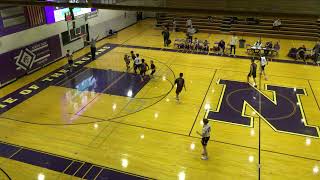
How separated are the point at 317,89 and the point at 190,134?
8.27 m

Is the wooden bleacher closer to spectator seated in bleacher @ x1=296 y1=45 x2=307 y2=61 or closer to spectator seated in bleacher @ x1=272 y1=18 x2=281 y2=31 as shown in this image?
spectator seated in bleacher @ x1=272 y1=18 x2=281 y2=31

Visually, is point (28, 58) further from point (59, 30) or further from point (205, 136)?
point (205, 136)

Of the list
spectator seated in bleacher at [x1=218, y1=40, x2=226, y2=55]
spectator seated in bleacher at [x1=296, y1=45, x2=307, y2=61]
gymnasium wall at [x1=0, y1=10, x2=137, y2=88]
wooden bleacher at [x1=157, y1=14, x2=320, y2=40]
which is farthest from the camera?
wooden bleacher at [x1=157, y1=14, x2=320, y2=40]

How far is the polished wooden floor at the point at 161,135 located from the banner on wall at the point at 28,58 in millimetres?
568

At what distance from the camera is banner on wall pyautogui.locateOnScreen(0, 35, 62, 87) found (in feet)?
52.0

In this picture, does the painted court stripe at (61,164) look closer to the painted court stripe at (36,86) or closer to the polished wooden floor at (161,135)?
the polished wooden floor at (161,135)

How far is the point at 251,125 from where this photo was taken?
38.9 feet

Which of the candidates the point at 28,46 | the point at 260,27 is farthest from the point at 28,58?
the point at 260,27

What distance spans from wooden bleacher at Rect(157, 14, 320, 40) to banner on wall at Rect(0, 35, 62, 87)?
1273 cm

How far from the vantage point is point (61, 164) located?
31.7ft

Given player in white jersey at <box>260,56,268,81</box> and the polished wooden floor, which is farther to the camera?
player in white jersey at <box>260,56,268,81</box>

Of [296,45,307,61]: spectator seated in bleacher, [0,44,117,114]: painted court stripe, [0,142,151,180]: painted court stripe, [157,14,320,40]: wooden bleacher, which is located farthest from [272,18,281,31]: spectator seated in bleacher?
[0,142,151,180]: painted court stripe

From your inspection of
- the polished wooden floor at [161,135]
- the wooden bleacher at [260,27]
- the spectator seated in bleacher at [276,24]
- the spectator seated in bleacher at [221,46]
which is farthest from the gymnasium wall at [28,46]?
the spectator seated in bleacher at [276,24]

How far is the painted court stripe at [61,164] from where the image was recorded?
9.16 metres
